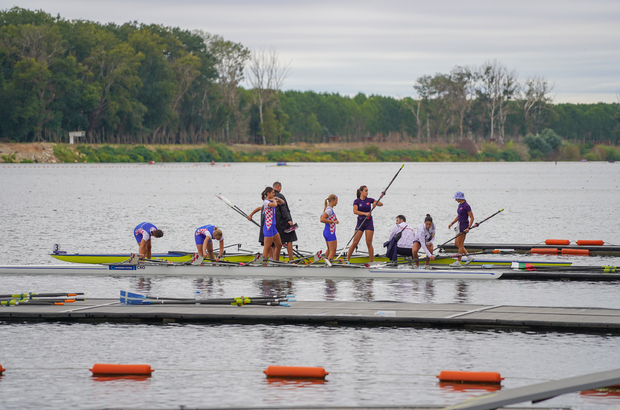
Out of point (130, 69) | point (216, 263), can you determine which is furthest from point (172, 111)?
point (216, 263)

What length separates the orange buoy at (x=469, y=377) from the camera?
9922 millimetres

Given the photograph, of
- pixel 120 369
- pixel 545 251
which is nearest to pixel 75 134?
pixel 545 251

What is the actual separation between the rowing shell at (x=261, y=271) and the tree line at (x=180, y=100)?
84.5 meters

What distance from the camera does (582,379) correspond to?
777 centimetres

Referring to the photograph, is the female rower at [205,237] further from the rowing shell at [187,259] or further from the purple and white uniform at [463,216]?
the purple and white uniform at [463,216]

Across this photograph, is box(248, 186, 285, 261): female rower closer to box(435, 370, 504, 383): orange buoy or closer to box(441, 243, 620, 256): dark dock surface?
box(441, 243, 620, 256): dark dock surface

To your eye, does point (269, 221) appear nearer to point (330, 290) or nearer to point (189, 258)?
point (330, 290)

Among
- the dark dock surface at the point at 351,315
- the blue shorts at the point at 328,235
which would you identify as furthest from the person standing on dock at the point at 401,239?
the dark dock surface at the point at 351,315

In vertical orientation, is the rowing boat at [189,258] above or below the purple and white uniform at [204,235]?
below

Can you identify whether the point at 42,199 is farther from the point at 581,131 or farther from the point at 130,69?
the point at 581,131

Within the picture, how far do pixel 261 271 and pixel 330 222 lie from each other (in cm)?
205

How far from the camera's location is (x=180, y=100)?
4970 inches

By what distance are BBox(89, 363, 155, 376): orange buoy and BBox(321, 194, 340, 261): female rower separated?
28.1 ft

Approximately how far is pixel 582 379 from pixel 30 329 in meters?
9.39
